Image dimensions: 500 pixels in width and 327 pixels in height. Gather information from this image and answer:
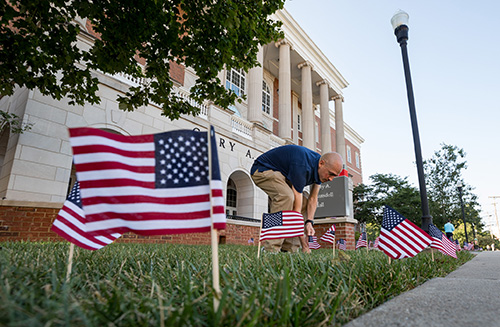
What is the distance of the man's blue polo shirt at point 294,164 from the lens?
15.6 ft

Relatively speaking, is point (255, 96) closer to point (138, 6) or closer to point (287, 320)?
point (138, 6)

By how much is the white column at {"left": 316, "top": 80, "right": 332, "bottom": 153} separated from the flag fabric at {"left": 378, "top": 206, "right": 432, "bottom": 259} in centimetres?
1873

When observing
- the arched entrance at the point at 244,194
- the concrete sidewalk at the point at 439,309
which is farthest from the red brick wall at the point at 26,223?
the arched entrance at the point at 244,194

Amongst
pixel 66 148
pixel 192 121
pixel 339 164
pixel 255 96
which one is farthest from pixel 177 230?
pixel 255 96

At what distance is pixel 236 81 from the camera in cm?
2011

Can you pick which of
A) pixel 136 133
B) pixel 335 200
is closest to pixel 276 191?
pixel 136 133

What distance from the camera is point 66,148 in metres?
7.86

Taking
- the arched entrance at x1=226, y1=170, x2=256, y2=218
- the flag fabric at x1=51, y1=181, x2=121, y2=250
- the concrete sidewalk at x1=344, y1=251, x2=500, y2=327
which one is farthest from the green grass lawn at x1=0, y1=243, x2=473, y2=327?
the arched entrance at x1=226, y1=170, x2=256, y2=218

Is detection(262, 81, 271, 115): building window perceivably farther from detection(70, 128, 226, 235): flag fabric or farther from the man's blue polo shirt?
detection(70, 128, 226, 235): flag fabric

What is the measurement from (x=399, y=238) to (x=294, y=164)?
1.97 metres

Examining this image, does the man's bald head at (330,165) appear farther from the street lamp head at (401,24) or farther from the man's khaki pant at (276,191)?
the street lamp head at (401,24)

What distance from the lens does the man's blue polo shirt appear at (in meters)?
4.76

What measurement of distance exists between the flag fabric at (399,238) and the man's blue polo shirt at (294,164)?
1.54 m

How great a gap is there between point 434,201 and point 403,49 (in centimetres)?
2448
